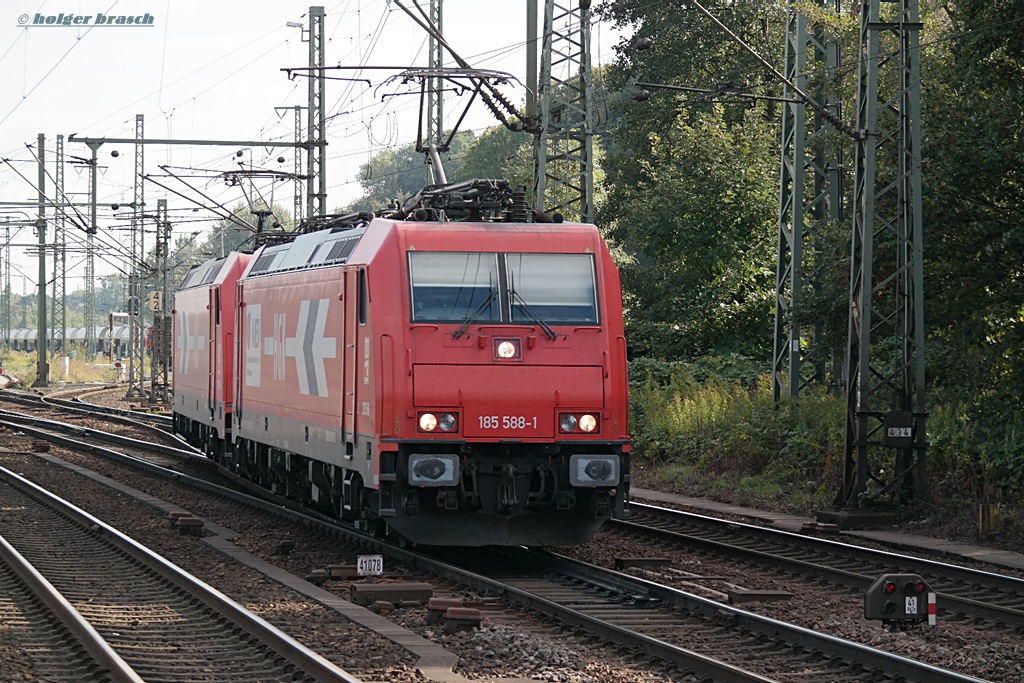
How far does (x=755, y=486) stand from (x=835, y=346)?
8.01 ft

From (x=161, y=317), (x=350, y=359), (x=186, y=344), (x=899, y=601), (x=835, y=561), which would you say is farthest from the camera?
(x=161, y=317)

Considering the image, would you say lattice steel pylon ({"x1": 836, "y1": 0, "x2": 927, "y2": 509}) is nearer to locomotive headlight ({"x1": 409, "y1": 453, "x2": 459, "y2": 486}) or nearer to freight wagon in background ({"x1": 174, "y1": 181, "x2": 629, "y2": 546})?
freight wagon in background ({"x1": 174, "y1": 181, "x2": 629, "y2": 546})

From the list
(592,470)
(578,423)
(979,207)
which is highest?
(979,207)

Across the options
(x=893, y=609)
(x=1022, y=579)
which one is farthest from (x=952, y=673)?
(x=1022, y=579)

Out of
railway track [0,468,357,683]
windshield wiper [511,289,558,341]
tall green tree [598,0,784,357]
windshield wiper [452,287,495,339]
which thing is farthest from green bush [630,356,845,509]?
railway track [0,468,357,683]

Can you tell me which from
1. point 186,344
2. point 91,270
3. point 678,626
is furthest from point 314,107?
point 91,270

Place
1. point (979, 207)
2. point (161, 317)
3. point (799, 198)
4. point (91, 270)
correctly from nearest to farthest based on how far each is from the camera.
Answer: point (979, 207) < point (799, 198) < point (161, 317) < point (91, 270)

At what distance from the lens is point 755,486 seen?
22.4 m

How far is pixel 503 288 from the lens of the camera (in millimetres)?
13859

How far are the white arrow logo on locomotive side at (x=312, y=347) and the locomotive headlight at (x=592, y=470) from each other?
2.93 meters

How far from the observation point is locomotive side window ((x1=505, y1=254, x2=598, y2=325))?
545 inches

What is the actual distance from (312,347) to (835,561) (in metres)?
5.96

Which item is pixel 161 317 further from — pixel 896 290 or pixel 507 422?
pixel 507 422

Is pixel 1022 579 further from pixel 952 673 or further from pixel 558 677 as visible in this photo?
pixel 558 677
